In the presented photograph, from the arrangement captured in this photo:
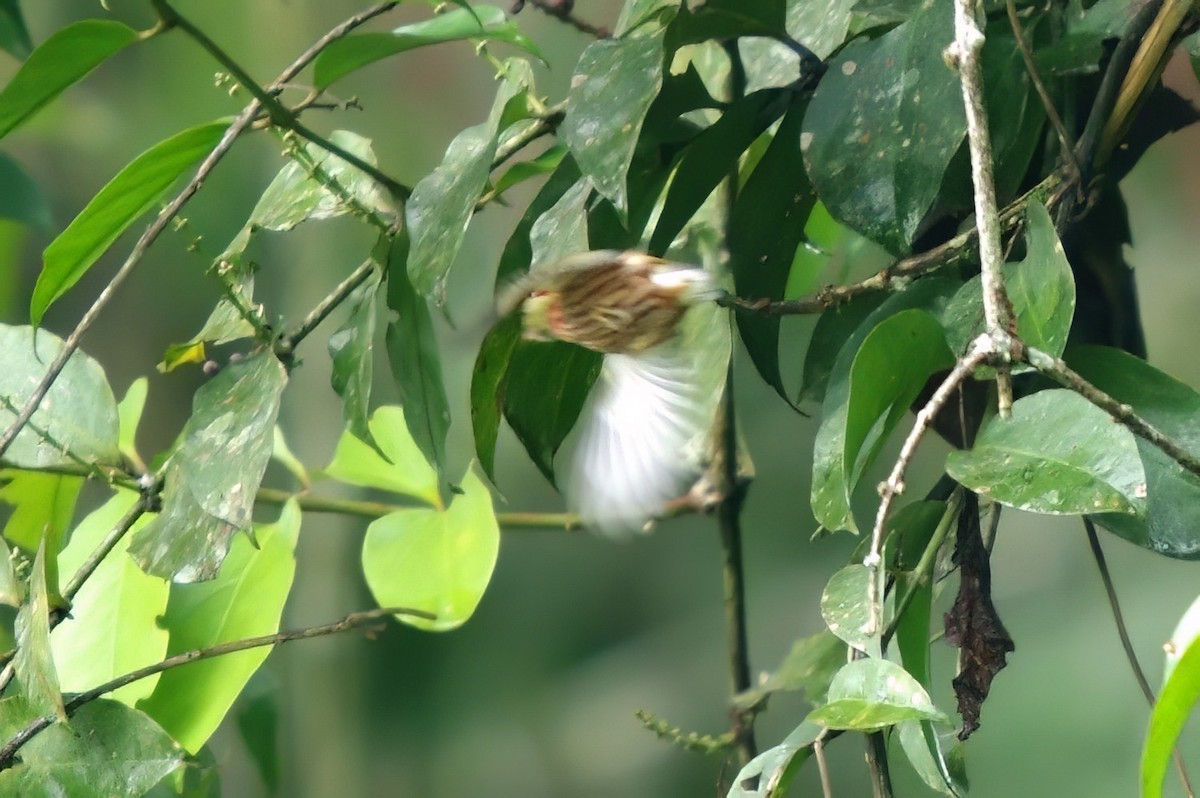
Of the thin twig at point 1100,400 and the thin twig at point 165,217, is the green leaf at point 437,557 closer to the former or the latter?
the thin twig at point 165,217

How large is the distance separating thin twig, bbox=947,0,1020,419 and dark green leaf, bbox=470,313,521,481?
246 millimetres

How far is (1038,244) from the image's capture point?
1.31 ft

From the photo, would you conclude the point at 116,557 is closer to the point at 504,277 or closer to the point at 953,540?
the point at 504,277

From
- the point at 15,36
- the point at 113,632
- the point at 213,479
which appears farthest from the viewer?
the point at 15,36

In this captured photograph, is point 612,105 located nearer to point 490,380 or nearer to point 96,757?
point 490,380

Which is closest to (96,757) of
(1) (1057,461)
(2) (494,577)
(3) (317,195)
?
(3) (317,195)

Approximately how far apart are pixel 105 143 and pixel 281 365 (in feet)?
3.04

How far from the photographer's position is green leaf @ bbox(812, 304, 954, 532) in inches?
15.3

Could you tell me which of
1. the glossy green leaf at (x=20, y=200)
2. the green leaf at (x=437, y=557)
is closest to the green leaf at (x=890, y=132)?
the green leaf at (x=437, y=557)

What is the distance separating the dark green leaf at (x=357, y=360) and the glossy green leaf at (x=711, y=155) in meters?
0.15

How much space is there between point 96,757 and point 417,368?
0.81 feet

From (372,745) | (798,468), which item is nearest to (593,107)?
(798,468)

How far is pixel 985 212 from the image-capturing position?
0.34 meters

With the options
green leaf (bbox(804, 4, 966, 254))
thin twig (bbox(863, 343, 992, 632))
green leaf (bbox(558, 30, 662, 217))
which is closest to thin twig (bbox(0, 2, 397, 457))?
green leaf (bbox(558, 30, 662, 217))
